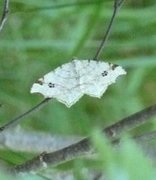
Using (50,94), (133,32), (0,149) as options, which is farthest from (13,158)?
(133,32)

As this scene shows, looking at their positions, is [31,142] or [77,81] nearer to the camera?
[77,81]

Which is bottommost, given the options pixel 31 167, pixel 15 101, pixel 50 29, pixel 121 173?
pixel 121 173

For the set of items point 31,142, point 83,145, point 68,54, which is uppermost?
point 68,54

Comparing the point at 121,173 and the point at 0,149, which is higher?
the point at 0,149

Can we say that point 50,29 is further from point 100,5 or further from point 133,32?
point 100,5

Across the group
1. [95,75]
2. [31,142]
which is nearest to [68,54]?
[31,142]

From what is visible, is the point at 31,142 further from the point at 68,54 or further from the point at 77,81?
the point at 77,81

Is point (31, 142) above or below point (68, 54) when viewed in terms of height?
below
